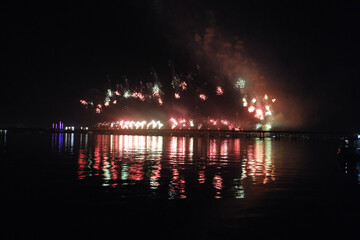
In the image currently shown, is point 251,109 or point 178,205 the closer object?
point 178,205

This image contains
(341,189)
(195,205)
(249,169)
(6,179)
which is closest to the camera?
(195,205)

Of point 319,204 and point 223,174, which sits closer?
point 319,204

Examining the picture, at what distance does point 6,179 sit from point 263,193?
1248 centimetres

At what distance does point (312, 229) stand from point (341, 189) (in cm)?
767

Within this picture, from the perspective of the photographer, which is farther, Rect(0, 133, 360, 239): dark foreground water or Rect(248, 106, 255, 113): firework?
Rect(248, 106, 255, 113): firework

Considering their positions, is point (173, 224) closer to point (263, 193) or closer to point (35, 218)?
point (35, 218)

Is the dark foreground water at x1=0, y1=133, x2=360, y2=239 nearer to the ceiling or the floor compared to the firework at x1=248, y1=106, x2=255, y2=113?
nearer to the floor

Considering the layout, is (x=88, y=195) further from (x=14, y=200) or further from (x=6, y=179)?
(x=6, y=179)

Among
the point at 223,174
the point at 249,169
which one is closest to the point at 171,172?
the point at 223,174

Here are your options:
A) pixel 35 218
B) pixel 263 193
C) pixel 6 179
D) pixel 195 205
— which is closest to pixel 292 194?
pixel 263 193

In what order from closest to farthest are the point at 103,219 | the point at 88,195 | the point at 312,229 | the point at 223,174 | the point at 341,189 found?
the point at 312,229, the point at 103,219, the point at 88,195, the point at 341,189, the point at 223,174

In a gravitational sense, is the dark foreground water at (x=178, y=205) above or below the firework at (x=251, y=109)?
below

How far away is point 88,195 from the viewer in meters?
15.0

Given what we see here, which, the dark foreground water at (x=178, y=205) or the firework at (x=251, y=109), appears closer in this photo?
the dark foreground water at (x=178, y=205)
